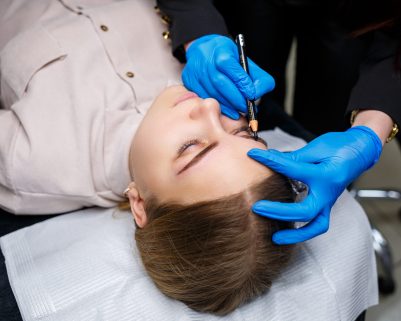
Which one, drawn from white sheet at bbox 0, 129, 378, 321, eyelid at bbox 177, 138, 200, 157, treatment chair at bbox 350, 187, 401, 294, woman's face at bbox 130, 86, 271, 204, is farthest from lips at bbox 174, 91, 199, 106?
treatment chair at bbox 350, 187, 401, 294

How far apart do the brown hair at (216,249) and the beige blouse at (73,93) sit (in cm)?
24

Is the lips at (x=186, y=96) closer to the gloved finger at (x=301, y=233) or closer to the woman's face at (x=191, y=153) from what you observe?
the woman's face at (x=191, y=153)

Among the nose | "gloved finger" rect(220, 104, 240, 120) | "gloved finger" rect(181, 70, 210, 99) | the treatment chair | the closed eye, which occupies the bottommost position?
the treatment chair

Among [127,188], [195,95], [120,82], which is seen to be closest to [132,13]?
[120,82]

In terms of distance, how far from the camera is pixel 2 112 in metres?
1.07

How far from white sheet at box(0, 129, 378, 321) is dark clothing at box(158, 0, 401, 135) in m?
0.35

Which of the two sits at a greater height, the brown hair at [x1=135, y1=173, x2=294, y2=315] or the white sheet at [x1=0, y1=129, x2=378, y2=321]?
the brown hair at [x1=135, y1=173, x2=294, y2=315]

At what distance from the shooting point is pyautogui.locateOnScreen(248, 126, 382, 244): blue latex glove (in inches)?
32.1

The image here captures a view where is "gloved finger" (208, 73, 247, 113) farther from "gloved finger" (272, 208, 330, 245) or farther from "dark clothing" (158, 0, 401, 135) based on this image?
"gloved finger" (272, 208, 330, 245)

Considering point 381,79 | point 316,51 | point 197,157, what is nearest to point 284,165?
point 197,157

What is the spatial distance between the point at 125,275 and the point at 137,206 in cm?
16

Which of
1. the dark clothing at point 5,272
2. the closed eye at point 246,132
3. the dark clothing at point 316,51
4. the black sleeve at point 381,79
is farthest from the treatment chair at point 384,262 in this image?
the dark clothing at point 5,272

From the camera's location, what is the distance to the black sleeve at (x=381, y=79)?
99 cm

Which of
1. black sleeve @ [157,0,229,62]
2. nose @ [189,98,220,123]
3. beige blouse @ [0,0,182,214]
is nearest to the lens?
nose @ [189,98,220,123]
